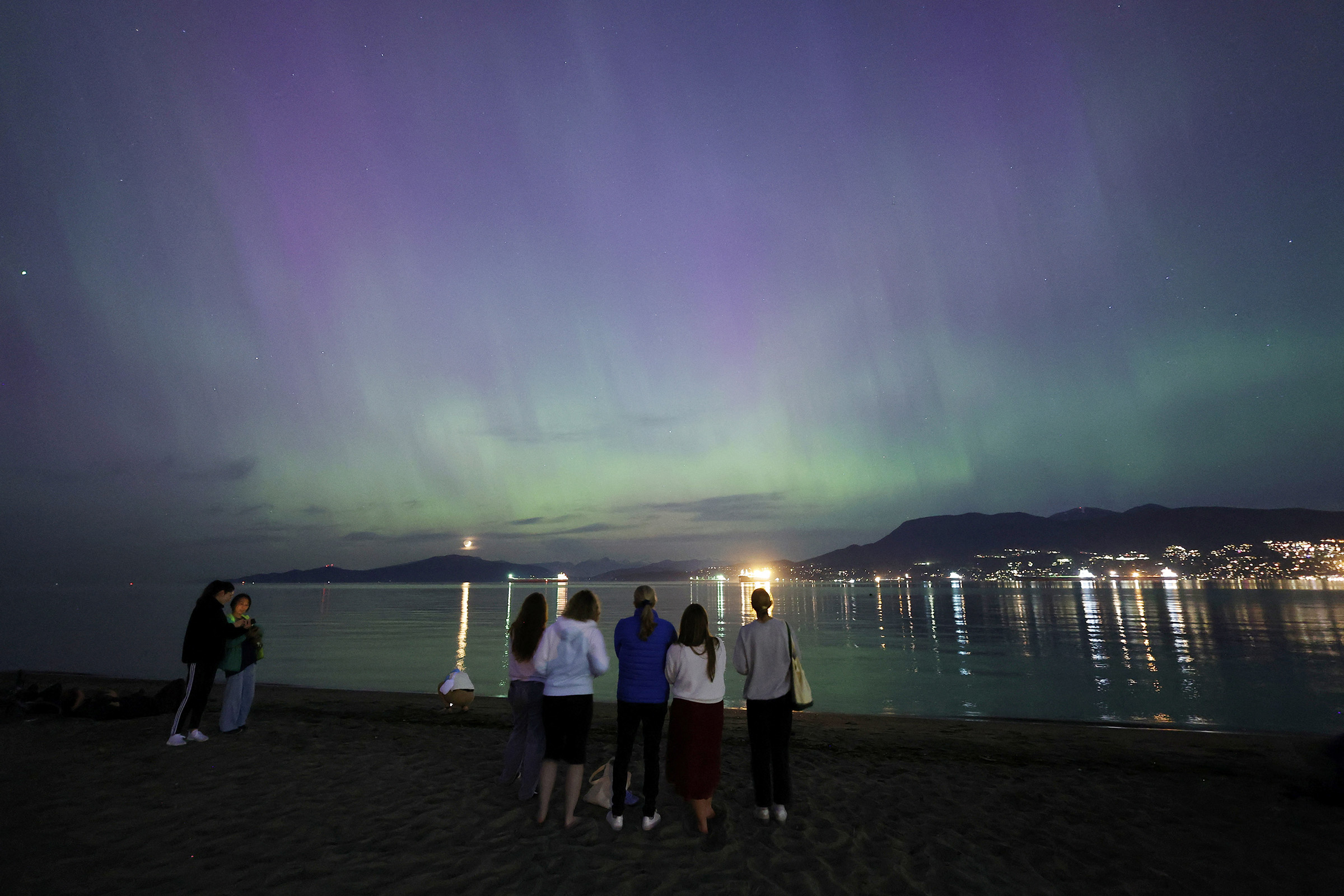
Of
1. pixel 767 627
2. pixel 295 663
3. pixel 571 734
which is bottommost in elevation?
pixel 295 663

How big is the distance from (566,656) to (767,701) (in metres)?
2.11

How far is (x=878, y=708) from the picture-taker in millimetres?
20438

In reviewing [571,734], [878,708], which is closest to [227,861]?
[571,734]

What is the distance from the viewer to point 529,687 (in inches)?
276

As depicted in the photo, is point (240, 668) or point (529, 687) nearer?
point (529, 687)

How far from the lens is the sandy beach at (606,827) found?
538cm

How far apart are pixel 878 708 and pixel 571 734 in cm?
1680

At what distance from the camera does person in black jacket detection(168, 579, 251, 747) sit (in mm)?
9297

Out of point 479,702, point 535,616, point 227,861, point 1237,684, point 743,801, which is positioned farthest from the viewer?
point 1237,684

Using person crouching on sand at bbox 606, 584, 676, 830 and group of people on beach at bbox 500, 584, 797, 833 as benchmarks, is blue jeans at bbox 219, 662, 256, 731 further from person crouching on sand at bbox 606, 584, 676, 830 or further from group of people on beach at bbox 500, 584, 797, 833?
person crouching on sand at bbox 606, 584, 676, 830

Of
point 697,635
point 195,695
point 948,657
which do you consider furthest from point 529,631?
point 948,657

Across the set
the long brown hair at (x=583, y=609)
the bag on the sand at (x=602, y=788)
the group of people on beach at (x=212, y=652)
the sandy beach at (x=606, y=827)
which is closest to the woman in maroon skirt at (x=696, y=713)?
the sandy beach at (x=606, y=827)

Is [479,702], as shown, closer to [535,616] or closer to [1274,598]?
[535,616]

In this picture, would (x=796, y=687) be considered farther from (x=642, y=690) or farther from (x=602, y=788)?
(x=602, y=788)
